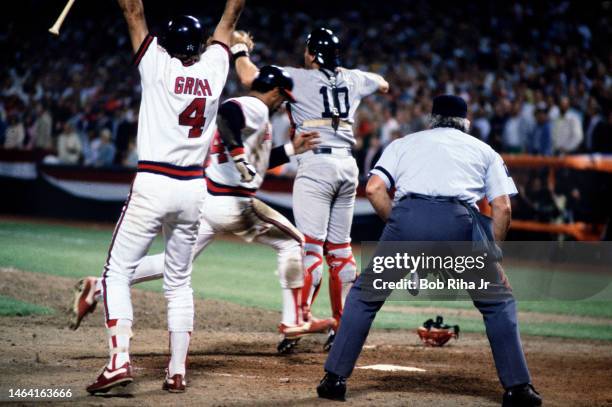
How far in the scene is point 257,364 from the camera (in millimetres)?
6832

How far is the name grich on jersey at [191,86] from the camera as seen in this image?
545 centimetres

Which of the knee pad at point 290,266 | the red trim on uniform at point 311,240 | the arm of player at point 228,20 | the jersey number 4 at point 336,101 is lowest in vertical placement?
the knee pad at point 290,266

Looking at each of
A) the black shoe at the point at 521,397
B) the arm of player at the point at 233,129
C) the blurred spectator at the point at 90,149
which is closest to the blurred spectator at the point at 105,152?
the blurred spectator at the point at 90,149

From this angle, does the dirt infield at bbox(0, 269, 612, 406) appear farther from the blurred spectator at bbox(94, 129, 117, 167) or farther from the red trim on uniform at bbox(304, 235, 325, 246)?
the blurred spectator at bbox(94, 129, 117, 167)

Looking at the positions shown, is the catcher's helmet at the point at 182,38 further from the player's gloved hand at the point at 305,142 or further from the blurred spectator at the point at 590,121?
the blurred spectator at the point at 590,121

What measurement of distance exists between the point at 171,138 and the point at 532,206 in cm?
986

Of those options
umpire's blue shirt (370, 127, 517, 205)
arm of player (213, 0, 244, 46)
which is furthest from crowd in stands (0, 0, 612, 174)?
arm of player (213, 0, 244, 46)

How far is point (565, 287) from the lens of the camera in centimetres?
1220

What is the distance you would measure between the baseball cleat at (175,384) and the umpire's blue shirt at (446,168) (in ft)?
6.01

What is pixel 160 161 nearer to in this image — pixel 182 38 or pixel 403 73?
pixel 182 38

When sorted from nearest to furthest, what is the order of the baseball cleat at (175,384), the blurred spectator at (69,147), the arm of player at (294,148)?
the baseball cleat at (175,384) < the arm of player at (294,148) < the blurred spectator at (69,147)

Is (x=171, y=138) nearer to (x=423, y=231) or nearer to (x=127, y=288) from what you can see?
(x=127, y=288)

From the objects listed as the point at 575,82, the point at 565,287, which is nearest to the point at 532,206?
the point at 565,287

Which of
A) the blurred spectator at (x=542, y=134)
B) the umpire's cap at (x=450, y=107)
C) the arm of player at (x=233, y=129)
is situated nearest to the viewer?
the umpire's cap at (x=450, y=107)
